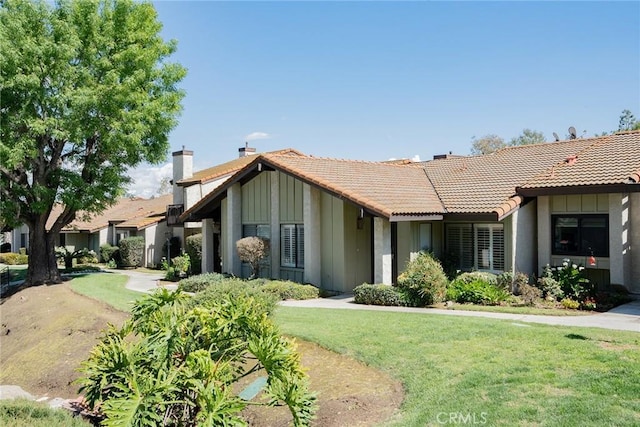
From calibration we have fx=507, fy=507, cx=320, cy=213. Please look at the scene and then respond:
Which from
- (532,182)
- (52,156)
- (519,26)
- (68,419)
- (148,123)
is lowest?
(68,419)

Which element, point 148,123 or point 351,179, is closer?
point 351,179

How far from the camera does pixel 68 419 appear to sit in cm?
633

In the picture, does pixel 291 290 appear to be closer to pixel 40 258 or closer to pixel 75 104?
pixel 75 104

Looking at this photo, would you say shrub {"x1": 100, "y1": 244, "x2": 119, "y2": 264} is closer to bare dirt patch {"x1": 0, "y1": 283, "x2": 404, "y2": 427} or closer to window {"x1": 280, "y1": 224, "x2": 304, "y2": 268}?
bare dirt patch {"x1": 0, "y1": 283, "x2": 404, "y2": 427}

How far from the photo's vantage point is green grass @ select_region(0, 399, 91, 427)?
608 centimetres

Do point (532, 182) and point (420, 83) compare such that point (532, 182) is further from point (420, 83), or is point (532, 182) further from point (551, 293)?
point (420, 83)

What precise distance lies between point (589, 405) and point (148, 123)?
66.6ft

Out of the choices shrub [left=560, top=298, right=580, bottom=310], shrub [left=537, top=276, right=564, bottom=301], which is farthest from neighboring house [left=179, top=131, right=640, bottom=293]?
shrub [left=560, top=298, right=580, bottom=310]

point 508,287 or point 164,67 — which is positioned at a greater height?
point 164,67

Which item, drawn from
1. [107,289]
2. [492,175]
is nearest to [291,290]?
[107,289]

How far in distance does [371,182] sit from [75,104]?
38.7 ft

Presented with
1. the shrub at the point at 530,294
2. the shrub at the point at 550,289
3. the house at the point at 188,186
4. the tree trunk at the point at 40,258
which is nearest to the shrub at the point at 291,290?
the shrub at the point at 530,294

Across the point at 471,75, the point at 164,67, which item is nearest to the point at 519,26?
the point at 471,75

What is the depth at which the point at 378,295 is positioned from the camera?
1523 centimetres
